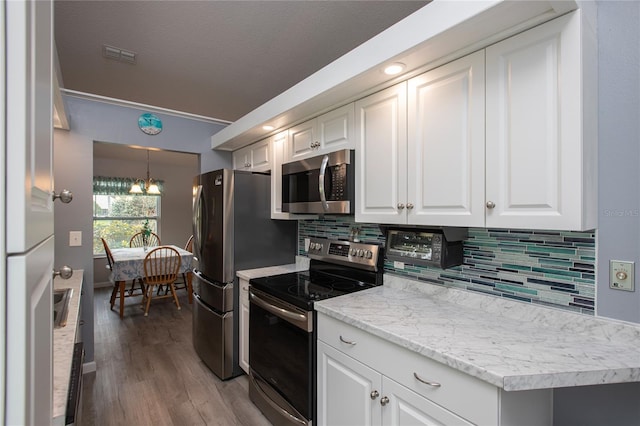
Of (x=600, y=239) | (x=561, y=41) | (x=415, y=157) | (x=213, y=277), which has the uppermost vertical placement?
(x=561, y=41)

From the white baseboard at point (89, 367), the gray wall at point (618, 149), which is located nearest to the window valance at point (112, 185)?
the white baseboard at point (89, 367)

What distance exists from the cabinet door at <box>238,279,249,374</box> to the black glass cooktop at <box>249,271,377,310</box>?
1.02 ft

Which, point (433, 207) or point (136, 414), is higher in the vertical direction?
point (433, 207)

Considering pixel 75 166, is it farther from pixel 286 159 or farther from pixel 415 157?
pixel 415 157

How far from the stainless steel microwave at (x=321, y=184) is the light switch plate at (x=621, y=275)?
4.01 feet

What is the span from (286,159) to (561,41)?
1.83 meters

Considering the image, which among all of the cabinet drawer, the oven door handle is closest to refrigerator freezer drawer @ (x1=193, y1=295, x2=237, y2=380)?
the oven door handle

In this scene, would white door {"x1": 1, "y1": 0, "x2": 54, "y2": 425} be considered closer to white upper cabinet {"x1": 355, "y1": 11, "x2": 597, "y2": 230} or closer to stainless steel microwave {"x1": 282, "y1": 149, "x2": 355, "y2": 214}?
white upper cabinet {"x1": 355, "y1": 11, "x2": 597, "y2": 230}

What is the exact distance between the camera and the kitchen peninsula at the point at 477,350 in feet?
3.29

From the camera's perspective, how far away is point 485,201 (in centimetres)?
135

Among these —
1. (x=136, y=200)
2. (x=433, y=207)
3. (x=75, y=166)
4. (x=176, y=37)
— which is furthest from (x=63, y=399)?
(x=136, y=200)

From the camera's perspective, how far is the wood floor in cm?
216
